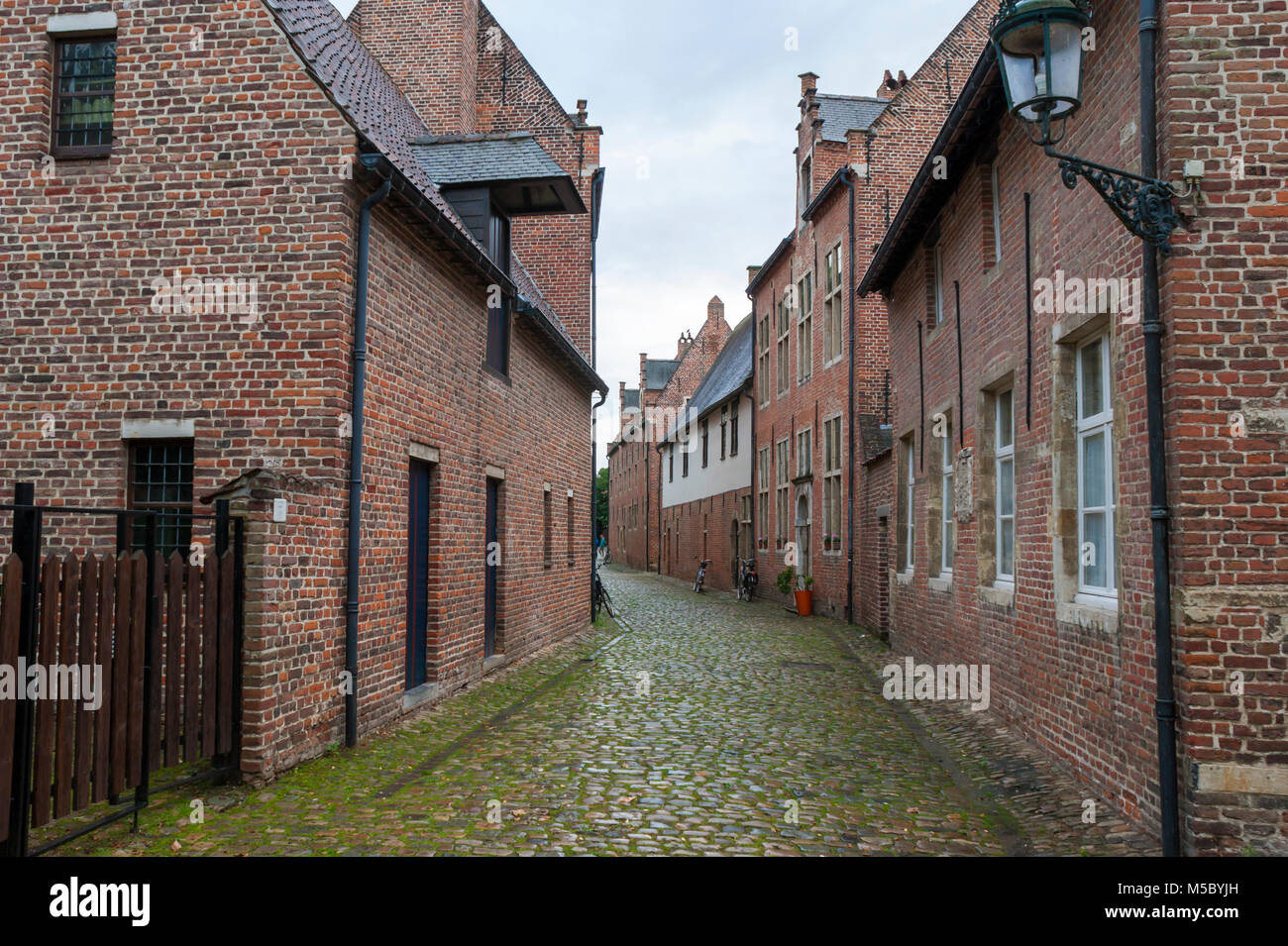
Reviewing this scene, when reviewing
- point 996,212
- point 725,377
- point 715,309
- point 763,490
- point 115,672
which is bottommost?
point 115,672

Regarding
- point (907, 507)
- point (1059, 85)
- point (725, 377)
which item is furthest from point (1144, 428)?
point (725, 377)

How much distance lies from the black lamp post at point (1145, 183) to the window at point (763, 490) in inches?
860

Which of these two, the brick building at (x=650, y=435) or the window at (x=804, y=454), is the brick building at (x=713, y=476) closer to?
the brick building at (x=650, y=435)

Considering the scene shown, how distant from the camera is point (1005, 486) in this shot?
9.47 metres

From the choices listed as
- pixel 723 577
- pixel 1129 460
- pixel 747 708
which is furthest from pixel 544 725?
pixel 723 577

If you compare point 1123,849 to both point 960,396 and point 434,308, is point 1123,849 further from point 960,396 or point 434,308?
point 434,308

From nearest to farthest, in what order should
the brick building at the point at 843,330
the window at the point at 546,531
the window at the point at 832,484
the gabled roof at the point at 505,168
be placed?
the gabled roof at the point at 505,168 < the window at the point at 546,531 < the brick building at the point at 843,330 < the window at the point at 832,484

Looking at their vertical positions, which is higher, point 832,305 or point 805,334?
point 832,305

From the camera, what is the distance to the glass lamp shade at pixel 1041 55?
528 cm

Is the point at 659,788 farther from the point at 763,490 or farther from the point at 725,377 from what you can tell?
the point at 725,377

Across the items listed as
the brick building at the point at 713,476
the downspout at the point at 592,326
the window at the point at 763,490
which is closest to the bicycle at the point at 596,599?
the downspout at the point at 592,326

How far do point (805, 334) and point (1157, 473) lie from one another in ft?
62.1

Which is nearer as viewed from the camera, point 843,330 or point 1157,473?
point 1157,473

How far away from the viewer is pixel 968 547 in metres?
10.2
